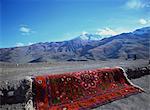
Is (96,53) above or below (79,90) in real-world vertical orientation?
above

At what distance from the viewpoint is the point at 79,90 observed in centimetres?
798

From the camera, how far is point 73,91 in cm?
784

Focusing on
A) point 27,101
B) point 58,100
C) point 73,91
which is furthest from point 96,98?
point 27,101

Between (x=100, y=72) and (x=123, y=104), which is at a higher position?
(x=100, y=72)

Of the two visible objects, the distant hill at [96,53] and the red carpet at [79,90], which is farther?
the distant hill at [96,53]

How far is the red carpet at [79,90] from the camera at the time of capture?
7.08m

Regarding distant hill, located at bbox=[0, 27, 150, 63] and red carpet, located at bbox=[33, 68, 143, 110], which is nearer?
red carpet, located at bbox=[33, 68, 143, 110]

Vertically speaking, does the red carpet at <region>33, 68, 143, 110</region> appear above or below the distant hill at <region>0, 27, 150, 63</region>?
below

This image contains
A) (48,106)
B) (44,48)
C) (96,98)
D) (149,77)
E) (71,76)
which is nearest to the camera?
(48,106)

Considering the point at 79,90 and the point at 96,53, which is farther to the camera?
the point at 96,53

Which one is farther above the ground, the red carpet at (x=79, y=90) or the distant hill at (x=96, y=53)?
the distant hill at (x=96, y=53)

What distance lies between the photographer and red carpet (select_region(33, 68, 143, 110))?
7078 mm

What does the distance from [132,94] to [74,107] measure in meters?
2.62

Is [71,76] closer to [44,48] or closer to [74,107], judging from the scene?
[74,107]
